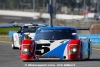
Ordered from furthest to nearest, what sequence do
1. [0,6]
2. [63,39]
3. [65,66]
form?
1. [0,6]
2. [63,39]
3. [65,66]

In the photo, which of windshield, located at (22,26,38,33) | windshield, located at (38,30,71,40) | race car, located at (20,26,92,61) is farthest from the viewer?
windshield, located at (22,26,38,33)

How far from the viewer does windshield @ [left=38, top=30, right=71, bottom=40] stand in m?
21.8

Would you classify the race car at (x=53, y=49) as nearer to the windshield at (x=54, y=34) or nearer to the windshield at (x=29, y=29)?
the windshield at (x=54, y=34)

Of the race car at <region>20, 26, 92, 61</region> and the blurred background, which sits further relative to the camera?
the blurred background

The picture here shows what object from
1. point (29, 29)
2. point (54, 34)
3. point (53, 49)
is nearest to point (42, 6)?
point (29, 29)

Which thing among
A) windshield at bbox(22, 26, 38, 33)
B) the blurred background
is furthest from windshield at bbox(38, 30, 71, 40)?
the blurred background

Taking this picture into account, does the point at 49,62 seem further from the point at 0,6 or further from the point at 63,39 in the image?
the point at 0,6

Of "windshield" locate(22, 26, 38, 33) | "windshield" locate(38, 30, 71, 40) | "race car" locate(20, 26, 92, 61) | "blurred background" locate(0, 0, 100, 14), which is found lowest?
"blurred background" locate(0, 0, 100, 14)

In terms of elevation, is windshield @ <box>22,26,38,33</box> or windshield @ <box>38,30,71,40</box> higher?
windshield @ <box>38,30,71,40</box>

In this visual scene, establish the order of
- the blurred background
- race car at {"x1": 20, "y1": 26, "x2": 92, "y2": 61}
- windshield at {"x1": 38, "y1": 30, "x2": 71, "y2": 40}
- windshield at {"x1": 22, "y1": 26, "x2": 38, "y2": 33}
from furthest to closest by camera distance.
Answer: the blurred background → windshield at {"x1": 22, "y1": 26, "x2": 38, "y2": 33} → windshield at {"x1": 38, "y1": 30, "x2": 71, "y2": 40} → race car at {"x1": 20, "y1": 26, "x2": 92, "y2": 61}

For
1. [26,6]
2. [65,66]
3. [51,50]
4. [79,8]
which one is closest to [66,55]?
[51,50]

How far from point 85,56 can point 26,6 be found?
4312 inches

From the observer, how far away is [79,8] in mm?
139875

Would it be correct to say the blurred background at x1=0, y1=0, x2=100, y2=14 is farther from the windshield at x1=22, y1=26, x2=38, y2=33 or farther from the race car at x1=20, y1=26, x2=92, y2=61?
the race car at x1=20, y1=26, x2=92, y2=61
